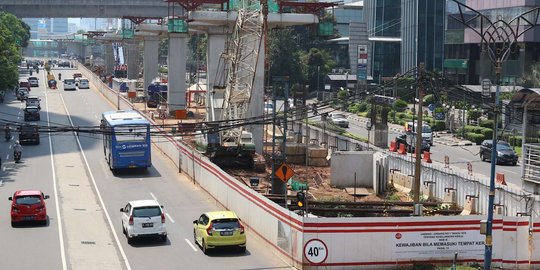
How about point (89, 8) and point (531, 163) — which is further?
point (89, 8)

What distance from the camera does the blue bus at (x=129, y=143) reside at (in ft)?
172

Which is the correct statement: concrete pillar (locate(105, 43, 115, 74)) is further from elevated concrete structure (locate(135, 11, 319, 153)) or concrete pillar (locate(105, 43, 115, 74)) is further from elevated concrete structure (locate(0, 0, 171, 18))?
elevated concrete structure (locate(135, 11, 319, 153))

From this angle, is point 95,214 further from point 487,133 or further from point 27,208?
point 487,133

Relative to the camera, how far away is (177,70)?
93.1 metres

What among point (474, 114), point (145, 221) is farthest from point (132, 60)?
point (145, 221)

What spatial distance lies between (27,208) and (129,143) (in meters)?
14.9

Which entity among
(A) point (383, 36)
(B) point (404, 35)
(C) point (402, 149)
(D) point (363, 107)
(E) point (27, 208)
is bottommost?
(E) point (27, 208)

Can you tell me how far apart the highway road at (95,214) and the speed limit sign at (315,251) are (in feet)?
4.73

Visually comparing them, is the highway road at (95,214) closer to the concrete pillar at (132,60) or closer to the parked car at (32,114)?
the parked car at (32,114)

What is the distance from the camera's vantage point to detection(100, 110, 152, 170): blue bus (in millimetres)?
52562

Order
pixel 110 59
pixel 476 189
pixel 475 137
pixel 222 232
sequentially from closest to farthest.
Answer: pixel 222 232, pixel 476 189, pixel 475 137, pixel 110 59

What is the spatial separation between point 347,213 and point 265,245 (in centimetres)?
520

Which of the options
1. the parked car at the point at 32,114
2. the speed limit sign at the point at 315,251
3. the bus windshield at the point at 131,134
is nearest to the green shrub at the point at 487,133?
the bus windshield at the point at 131,134

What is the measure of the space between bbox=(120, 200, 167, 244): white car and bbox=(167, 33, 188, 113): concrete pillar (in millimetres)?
57076
